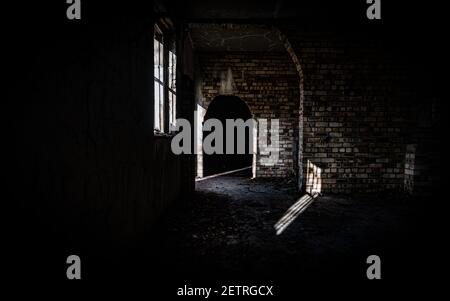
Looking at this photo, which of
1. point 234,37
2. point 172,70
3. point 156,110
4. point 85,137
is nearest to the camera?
point 85,137

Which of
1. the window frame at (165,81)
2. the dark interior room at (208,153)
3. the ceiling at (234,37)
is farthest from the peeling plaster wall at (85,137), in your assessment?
the ceiling at (234,37)

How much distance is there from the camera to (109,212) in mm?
1867

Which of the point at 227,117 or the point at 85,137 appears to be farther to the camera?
the point at 227,117

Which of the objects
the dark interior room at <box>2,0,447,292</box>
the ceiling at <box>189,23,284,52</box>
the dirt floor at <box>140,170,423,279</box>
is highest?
the ceiling at <box>189,23,284,52</box>

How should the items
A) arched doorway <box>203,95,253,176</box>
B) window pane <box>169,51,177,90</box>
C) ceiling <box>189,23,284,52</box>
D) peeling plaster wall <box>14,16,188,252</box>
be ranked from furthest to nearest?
arched doorway <box>203,95,253,176</box> → ceiling <box>189,23,284,52</box> → window pane <box>169,51,177,90</box> → peeling plaster wall <box>14,16,188,252</box>

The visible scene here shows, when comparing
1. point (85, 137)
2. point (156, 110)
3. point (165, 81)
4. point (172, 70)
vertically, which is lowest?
point (85, 137)

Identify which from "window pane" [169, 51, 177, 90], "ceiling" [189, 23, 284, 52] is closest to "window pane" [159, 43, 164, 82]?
"window pane" [169, 51, 177, 90]

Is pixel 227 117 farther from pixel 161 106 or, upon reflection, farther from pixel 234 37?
pixel 161 106

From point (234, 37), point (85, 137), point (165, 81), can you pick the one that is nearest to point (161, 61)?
point (165, 81)

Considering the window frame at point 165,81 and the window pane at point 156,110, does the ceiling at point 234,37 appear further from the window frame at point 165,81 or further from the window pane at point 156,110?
the window pane at point 156,110

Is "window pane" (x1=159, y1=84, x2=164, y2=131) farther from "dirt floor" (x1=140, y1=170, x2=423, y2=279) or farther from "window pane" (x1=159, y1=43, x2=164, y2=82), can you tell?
"dirt floor" (x1=140, y1=170, x2=423, y2=279)

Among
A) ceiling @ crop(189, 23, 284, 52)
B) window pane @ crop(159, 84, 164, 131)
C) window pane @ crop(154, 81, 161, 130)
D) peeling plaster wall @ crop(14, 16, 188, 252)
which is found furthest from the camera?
ceiling @ crop(189, 23, 284, 52)
